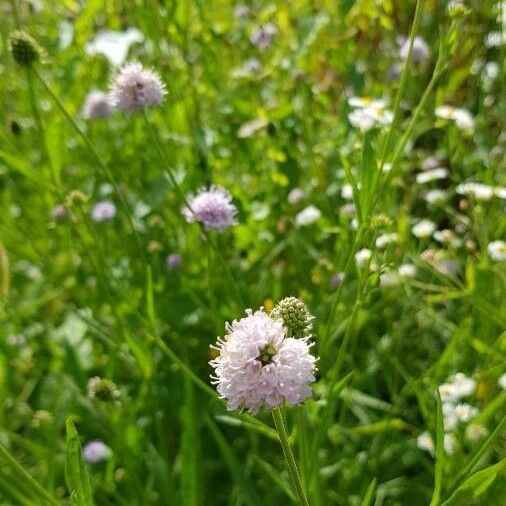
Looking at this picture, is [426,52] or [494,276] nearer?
[494,276]

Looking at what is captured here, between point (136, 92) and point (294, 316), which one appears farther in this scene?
point (136, 92)

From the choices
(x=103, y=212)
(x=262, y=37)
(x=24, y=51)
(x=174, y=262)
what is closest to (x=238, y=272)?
(x=174, y=262)

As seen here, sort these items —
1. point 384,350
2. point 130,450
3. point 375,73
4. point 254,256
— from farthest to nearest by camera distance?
point 375,73
point 254,256
point 384,350
point 130,450

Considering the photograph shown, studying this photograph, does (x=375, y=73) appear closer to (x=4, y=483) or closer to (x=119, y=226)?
(x=119, y=226)

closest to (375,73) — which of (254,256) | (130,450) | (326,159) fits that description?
(326,159)

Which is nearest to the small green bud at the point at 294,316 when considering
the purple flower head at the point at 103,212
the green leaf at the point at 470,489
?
the green leaf at the point at 470,489

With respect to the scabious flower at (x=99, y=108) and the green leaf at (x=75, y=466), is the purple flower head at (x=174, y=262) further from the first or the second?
the green leaf at (x=75, y=466)

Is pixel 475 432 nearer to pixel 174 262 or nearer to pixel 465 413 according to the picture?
pixel 465 413
